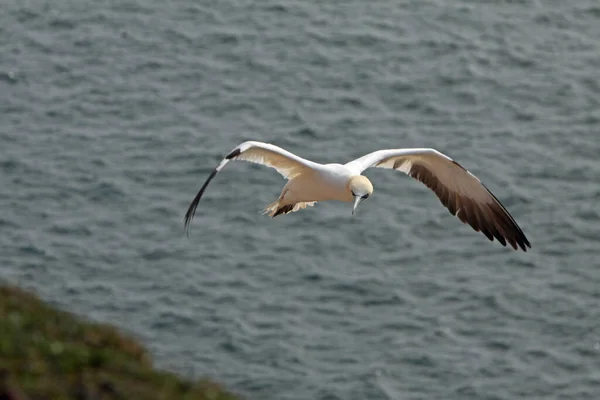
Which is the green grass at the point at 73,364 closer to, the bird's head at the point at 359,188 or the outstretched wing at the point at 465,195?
the bird's head at the point at 359,188

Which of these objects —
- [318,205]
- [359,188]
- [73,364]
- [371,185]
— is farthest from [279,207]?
[318,205]

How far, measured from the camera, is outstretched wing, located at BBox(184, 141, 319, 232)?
1438 cm

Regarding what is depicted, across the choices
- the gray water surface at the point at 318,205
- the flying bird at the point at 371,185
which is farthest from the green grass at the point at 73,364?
the gray water surface at the point at 318,205

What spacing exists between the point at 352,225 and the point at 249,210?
95.4 inches

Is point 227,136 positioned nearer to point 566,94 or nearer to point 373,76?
point 373,76

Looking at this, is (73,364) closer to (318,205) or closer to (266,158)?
(266,158)

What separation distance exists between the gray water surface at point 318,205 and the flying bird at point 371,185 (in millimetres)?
7087

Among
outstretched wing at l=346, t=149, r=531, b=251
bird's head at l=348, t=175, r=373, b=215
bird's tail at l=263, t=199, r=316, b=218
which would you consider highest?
bird's head at l=348, t=175, r=373, b=215

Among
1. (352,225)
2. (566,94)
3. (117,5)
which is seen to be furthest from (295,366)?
(117,5)

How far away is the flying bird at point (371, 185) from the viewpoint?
48.8ft

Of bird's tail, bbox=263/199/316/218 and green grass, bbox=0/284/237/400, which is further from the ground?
green grass, bbox=0/284/237/400

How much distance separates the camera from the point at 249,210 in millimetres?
28047

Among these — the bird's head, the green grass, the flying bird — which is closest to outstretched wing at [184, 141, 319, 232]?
the flying bird

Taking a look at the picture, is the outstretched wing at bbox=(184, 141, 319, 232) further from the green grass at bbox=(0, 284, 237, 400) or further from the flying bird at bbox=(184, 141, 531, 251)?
the green grass at bbox=(0, 284, 237, 400)
